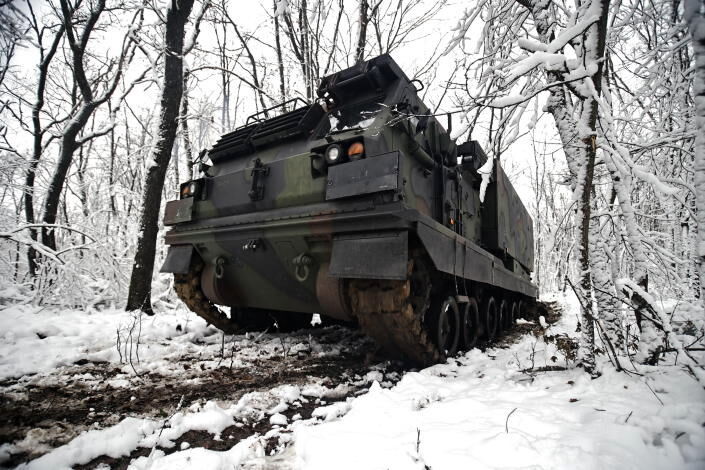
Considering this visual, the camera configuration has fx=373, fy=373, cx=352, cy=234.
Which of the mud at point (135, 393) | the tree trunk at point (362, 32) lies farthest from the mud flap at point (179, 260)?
the tree trunk at point (362, 32)

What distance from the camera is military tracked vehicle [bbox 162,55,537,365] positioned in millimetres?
2885

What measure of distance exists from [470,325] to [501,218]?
1.66 m

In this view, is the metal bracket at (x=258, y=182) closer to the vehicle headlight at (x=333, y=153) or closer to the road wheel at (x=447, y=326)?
the vehicle headlight at (x=333, y=153)

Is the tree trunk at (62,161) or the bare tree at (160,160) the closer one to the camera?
the bare tree at (160,160)

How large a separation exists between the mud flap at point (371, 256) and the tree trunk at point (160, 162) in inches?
159

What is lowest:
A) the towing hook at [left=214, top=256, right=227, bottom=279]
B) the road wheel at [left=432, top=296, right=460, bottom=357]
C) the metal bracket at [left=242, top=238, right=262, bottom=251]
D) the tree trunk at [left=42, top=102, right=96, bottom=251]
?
the road wheel at [left=432, top=296, right=460, bottom=357]

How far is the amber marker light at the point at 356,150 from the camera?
2.99 metres

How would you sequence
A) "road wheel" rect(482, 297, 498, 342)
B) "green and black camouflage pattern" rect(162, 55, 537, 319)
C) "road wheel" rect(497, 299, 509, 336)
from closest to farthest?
"green and black camouflage pattern" rect(162, 55, 537, 319) → "road wheel" rect(482, 297, 498, 342) → "road wheel" rect(497, 299, 509, 336)

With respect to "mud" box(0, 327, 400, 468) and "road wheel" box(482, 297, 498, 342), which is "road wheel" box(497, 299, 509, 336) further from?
"mud" box(0, 327, 400, 468)

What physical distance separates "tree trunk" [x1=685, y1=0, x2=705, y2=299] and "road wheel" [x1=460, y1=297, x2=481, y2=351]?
2.90 metres

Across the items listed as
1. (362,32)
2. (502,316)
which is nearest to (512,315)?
(502,316)

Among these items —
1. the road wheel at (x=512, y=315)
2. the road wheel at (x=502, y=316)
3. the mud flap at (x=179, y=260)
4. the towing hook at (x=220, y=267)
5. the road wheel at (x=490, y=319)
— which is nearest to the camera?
the towing hook at (x=220, y=267)

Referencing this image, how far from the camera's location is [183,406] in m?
2.15

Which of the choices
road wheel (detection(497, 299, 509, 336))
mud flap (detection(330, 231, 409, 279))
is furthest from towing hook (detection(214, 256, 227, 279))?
road wheel (detection(497, 299, 509, 336))
